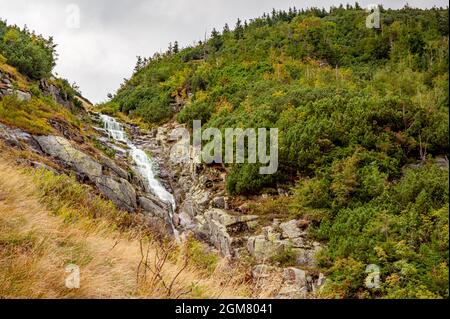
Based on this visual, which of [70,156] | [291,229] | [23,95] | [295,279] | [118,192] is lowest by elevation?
[295,279]

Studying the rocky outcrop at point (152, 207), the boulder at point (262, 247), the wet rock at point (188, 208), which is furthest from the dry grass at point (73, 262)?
the wet rock at point (188, 208)

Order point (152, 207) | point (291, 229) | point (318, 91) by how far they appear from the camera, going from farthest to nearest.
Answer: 1. point (318, 91)
2. point (152, 207)
3. point (291, 229)

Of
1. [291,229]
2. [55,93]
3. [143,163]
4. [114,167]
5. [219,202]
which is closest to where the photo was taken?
[291,229]

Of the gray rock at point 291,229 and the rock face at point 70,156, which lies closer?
the gray rock at point 291,229

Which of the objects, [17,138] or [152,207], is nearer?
[17,138]

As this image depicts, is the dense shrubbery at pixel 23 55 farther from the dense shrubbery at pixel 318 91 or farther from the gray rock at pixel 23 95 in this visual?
the dense shrubbery at pixel 318 91

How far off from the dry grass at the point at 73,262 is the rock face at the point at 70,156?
481 inches

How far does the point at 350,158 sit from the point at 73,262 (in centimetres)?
1475

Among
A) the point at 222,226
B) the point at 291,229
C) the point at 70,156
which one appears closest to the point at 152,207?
the point at 222,226

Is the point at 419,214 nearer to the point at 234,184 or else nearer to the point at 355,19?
the point at 234,184

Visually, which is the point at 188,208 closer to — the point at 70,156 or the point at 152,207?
the point at 152,207

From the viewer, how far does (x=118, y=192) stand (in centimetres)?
1798

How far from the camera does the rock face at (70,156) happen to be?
17.7m
